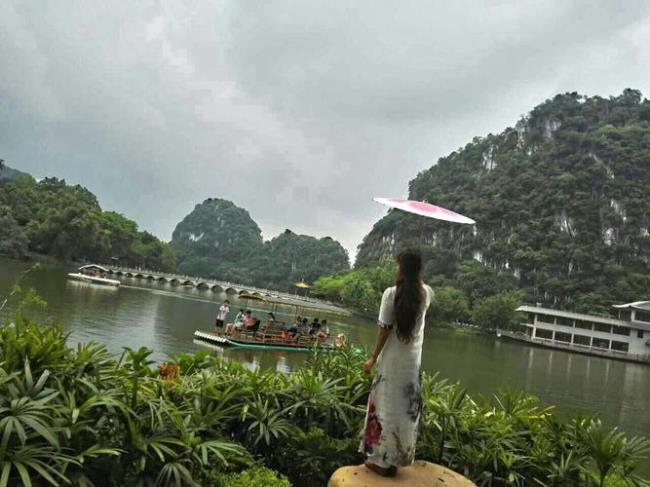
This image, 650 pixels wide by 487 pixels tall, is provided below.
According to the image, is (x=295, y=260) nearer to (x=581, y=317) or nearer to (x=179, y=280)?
(x=179, y=280)

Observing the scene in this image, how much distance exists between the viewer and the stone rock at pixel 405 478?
2951 millimetres

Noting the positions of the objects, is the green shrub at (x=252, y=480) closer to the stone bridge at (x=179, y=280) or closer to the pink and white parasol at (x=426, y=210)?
the pink and white parasol at (x=426, y=210)

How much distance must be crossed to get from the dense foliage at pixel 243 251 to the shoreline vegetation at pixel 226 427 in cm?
8775

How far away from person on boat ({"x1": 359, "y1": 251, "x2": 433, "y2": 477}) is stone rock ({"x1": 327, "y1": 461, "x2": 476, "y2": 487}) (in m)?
0.08

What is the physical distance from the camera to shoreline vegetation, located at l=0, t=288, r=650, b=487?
2467 mm

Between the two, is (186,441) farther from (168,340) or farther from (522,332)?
(522,332)

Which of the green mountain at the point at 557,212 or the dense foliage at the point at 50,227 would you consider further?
the green mountain at the point at 557,212

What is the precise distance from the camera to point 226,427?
139 inches

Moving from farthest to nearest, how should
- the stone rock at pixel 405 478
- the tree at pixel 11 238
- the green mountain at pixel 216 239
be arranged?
the green mountain at pixel 216 239 → the tree at pixel 11 238 → the stone rock at pixel 405 478

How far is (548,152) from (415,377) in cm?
8877

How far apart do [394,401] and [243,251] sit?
123083 mm

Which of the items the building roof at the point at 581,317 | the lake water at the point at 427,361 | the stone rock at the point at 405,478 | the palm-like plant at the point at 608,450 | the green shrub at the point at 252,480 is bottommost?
the lake water at the point at 427,361

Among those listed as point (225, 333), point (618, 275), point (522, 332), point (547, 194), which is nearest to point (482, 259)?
point (547, 194)

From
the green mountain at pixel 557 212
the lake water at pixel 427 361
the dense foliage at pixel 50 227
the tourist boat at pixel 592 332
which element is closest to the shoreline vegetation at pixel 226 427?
the lake water at pixel 427 361
